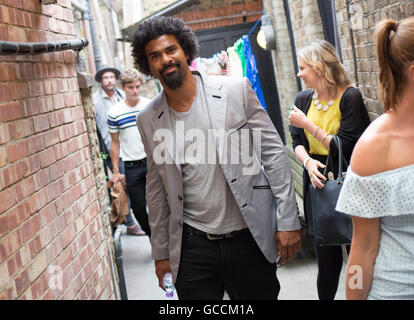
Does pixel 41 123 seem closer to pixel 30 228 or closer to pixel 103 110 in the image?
pixel 30 228

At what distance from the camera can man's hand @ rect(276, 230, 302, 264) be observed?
272cm

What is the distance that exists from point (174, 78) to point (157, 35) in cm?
27

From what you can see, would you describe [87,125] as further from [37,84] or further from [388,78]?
[388,78]

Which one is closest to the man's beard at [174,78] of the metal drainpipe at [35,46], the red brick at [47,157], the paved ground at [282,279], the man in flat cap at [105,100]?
the metal drainpipe at [35,46]

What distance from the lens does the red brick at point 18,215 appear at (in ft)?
7.35

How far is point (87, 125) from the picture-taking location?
3.63m

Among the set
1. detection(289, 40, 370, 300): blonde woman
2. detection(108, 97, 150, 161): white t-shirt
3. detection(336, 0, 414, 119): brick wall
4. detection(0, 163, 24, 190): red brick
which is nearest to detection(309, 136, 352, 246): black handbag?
detection(289, 40, 370, 300): blonde woman

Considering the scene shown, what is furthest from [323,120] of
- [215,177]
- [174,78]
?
[174,78]

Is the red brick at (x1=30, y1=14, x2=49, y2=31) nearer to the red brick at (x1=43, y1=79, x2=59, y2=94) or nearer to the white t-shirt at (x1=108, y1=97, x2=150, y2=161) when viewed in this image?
the red brick at (x1=43, y1=79, x2=59, y2=94)

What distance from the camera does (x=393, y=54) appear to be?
5.55 ft

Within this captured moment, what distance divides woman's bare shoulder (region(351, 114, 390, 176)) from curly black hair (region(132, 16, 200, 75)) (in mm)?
1392

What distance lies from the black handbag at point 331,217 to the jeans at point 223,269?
36cm

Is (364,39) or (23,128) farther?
(364,39)

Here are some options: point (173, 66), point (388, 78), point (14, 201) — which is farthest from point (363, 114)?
point (14, 201)
